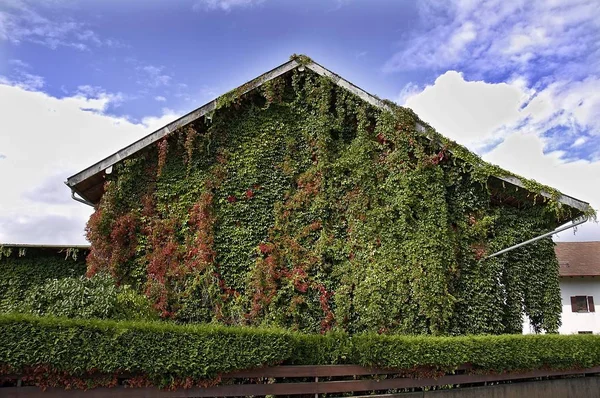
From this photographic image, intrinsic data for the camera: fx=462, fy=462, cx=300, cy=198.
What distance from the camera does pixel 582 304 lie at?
29875 millimetres

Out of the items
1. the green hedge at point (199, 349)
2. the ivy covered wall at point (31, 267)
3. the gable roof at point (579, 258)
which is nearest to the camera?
the green hedge at point (199, 349)

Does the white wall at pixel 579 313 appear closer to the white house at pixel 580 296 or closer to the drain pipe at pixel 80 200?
the white house at pixel 580 296

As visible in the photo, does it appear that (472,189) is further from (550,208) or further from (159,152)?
(159,152)

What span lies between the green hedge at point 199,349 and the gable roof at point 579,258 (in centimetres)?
2303

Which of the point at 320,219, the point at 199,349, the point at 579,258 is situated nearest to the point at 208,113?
the point at 320,219

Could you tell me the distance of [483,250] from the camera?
11891 mm

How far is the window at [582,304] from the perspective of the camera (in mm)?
29578

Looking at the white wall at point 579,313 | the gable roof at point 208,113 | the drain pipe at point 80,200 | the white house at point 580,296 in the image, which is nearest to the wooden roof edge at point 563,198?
the gable roof at point 208,113

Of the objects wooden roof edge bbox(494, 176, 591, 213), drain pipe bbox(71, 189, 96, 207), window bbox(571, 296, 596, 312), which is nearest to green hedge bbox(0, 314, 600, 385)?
wooden roof edge bbox(494, 176, 591, 213)

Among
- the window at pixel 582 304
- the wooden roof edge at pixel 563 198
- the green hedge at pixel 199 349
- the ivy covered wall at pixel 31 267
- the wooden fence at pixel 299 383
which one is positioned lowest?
the wooden fence at pixel 299 383

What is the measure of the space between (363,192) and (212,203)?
12.9ft

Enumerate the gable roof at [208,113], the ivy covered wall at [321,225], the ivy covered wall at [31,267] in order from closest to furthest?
the ivy covered wall at [321,225]
the gable roof at [208,113]
the ivy covered wall at [31,267]

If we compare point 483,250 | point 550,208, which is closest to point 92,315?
point 483,250

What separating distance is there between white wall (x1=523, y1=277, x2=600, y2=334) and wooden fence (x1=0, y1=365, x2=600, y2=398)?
2448cm
